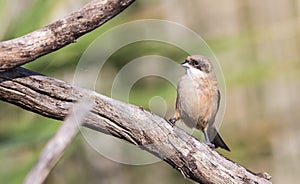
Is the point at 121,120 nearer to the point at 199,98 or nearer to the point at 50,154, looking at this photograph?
the point at 199,98

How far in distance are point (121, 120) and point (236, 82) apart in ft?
4.89

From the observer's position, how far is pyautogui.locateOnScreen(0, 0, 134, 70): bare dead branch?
4.39ft

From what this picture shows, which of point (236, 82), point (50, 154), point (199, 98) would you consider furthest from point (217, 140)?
point (236, 82)

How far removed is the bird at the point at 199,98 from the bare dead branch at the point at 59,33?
0.35 meters

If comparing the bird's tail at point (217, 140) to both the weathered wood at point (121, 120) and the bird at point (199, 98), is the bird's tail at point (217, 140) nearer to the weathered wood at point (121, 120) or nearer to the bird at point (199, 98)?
the bird at point (199, 98)

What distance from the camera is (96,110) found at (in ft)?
4.83

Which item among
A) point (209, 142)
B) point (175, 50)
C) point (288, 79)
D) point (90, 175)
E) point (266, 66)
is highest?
point (288, 79)

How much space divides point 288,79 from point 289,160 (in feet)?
1.34

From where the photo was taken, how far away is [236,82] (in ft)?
9.59

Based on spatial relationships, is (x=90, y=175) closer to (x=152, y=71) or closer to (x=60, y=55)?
(x=152, y=71)

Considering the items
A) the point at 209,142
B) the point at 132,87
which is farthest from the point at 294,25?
the point at 209,142

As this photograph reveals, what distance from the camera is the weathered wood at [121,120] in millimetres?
1463

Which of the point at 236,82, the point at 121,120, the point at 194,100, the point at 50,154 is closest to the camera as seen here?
the point at 50,154

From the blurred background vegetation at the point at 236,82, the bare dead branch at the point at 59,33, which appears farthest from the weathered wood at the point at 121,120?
the blurred background vegetation at the point at 236,82
